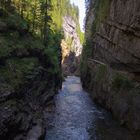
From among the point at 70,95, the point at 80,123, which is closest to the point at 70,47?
the point at 70,95

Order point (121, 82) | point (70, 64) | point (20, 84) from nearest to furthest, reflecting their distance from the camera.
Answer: point (20, 84) → point (121, 82) → point (70, 64)

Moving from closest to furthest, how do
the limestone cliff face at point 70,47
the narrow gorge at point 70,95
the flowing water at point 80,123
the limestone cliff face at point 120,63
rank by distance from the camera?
the narrow gorge at point 70,95, the flowing water at point 80,123, the limestone cliff face at point 120,63, the limestone cliff face at point 70,47

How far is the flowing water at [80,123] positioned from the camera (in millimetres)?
34125

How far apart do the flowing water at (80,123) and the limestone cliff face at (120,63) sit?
1.62m

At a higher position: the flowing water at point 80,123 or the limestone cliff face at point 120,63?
the limestone cliff face at point 120,63

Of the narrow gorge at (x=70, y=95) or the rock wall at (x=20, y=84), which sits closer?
the rock wall at (x=20, y=84)

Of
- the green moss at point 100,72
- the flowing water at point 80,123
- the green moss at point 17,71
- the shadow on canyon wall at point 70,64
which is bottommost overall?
the shadow on canyon wall at point 70,64

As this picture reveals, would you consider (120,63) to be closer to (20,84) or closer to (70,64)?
(20,84)

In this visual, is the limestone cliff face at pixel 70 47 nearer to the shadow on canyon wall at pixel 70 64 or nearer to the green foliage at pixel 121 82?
the shadow on canyon wall at pixel 70 64

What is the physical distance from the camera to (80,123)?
38906 millimetres

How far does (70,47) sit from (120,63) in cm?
9532

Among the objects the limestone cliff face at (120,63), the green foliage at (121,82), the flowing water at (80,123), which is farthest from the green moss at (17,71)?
the limestone cliff face at (120,63)

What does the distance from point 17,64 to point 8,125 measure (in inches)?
484

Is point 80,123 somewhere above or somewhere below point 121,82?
below
